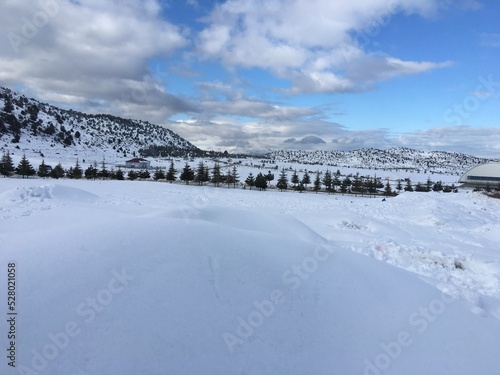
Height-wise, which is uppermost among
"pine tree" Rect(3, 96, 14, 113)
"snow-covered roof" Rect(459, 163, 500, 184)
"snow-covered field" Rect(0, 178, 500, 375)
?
"pine tree" Rect(3, 96, 14, 113)

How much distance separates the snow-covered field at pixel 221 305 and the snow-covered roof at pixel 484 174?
99606 mm

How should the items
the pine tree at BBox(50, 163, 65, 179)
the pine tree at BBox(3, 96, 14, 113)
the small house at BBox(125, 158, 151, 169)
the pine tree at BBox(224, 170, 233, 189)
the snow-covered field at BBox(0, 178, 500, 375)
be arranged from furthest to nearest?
the pine tree at BBox(3, 96, 14, 113), the small house at BBox(125, 158, 151, 169), the pine tree at BBox(224, 170, 233, 189), the pine tree at BBox(50, 163, 65, 179), the snow-covered field at BBox(0, 178, 500, 375)

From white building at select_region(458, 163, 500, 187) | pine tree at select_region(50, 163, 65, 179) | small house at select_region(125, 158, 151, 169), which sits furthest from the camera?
small house at select_region(125, 158, 151, 169)

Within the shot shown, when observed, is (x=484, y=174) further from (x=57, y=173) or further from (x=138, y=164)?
(x=138, y=164)

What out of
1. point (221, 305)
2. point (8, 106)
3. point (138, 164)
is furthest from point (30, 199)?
point (8, 106)

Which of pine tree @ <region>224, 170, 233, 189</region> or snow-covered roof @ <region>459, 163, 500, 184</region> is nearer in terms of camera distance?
pine tree @ <region>224, 170, 233, 189</region>

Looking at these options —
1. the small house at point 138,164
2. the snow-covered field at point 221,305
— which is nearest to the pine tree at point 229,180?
the snow-covered field at point 221,305

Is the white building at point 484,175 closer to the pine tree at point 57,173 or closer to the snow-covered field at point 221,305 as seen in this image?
the snow-covered field at point 221,305

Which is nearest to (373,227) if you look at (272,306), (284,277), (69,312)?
(284,277)

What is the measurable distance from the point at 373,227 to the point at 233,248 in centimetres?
1441

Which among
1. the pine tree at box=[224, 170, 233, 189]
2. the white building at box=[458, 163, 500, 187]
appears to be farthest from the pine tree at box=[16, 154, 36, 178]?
the white building at box=[458, 163, 500, 187]

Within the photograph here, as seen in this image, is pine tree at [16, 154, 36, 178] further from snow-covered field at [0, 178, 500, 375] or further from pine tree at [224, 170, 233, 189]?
snow-covered field at [0, 178, 500, 375]

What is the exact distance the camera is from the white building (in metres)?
90.2

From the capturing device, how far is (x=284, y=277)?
9.63 meters
